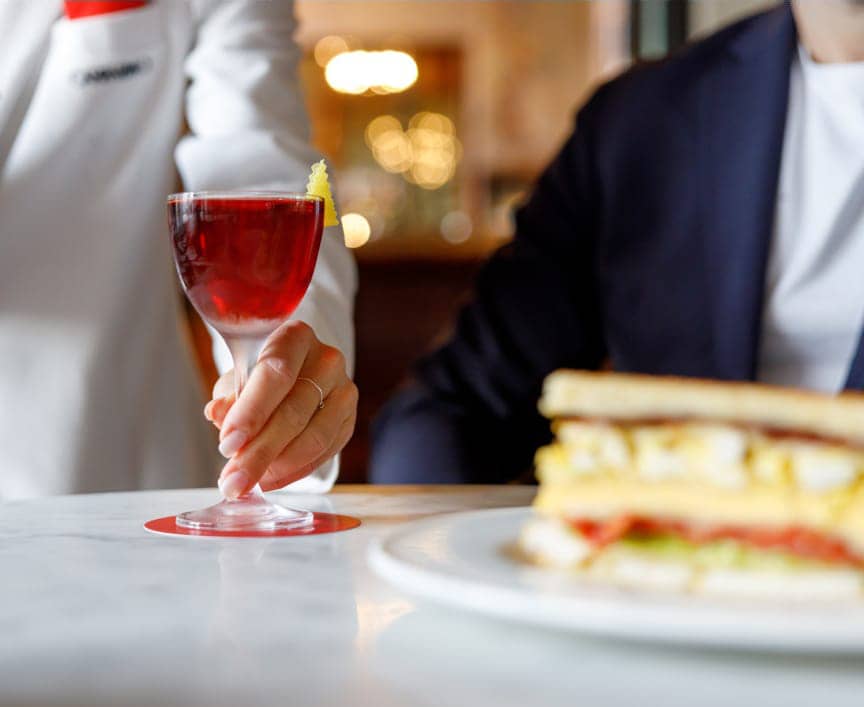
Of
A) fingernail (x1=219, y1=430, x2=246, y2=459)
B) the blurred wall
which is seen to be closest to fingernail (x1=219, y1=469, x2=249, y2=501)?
fingernail (x1=219, y1=430, x2=246, y2=459)

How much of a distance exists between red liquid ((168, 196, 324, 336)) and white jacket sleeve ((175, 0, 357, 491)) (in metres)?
0.33

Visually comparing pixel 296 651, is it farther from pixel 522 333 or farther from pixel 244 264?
pixel 522 333

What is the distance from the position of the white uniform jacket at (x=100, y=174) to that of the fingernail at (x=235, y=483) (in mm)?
530

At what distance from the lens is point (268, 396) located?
853 mm

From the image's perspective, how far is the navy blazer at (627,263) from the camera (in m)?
1.60

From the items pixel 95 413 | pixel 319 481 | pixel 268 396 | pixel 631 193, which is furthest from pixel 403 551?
pixel 631 193

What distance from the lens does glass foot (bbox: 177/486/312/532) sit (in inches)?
31.9

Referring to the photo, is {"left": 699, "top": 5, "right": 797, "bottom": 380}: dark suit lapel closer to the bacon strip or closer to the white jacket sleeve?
the white jacket sleeve

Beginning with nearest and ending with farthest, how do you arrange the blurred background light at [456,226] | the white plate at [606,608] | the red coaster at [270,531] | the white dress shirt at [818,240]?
1. the white plate at [606,608]
2. the red coaster at [270,531]
3. the white dress shirt at [818,240]
4. the blurred background light at [456,226]

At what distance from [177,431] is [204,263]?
28.8 inches

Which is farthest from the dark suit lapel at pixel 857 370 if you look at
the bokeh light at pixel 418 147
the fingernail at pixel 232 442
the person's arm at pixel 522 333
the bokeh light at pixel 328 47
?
the bokeh light at pixel 418 147

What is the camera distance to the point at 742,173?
1642mm

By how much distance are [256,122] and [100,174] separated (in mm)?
236

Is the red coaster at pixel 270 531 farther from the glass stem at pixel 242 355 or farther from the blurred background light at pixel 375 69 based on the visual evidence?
the blurred background light at pixel 375 69
